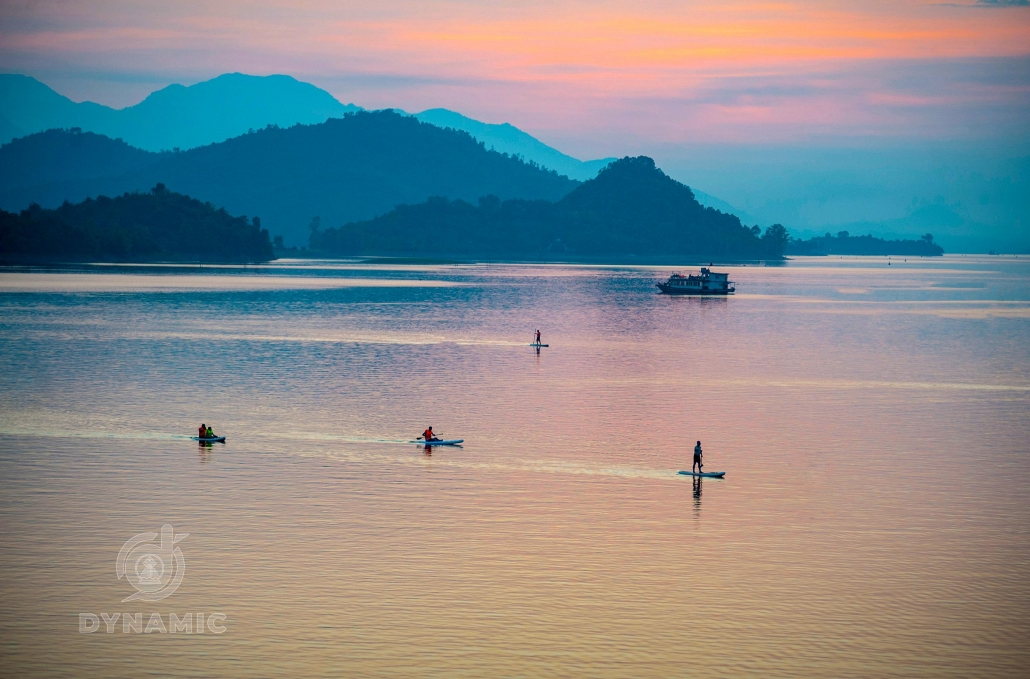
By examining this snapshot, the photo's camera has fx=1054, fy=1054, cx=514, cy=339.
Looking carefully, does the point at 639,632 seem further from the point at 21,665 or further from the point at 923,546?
the point at 21,665

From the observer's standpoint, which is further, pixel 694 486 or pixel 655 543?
pixel 694 486

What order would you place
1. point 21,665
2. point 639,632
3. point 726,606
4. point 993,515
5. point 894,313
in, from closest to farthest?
point 21,665
point 639,632
point 726,606
point 993,515
point 894,313

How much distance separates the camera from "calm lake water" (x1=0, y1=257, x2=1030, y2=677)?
30.1 m

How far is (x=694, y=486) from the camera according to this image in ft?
160

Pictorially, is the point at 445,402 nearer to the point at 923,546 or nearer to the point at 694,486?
the point at 694,486

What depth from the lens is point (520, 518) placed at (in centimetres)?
4238

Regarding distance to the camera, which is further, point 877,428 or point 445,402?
point 445,402

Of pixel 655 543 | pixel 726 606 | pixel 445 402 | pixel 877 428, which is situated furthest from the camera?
pixel 445 402

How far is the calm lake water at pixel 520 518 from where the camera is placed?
3014 cm

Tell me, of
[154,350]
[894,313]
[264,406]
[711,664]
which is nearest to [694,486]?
[711,664]

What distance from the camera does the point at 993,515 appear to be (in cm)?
4447

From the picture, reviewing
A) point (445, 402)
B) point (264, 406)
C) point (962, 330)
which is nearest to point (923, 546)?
point (445, 402)

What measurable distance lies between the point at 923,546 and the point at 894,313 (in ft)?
479

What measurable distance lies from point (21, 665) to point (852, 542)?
2861cm
